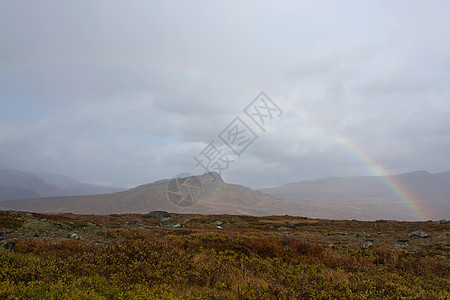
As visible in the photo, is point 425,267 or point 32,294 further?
point 425,267

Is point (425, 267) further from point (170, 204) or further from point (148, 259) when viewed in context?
point (170, 204)

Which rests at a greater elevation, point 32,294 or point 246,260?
point 32,294

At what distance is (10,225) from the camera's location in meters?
20.3

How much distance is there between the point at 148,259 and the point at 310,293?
5449mm

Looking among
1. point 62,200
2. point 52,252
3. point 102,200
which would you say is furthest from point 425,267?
point 62,200

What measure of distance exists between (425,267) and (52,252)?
15.1 metres

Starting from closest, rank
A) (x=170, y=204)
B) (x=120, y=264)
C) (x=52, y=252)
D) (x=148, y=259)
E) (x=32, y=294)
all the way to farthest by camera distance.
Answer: (x=32, y=294)
(x=120, y=264)
(x=148, y=259)
(x=52, y=252)
(x=170, y=204)

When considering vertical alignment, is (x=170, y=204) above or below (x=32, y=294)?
below

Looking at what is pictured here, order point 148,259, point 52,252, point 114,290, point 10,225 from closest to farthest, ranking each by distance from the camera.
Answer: point 114,290 < point 148,259 < point 52,252 < point 10,225

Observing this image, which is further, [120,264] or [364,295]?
[120,264]

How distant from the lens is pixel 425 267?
420 inches

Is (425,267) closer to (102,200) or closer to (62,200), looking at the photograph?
(102,200)

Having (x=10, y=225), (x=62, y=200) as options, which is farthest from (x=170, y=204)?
(x=10, y=225)

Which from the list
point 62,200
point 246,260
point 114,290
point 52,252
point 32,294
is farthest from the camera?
point 62,200
